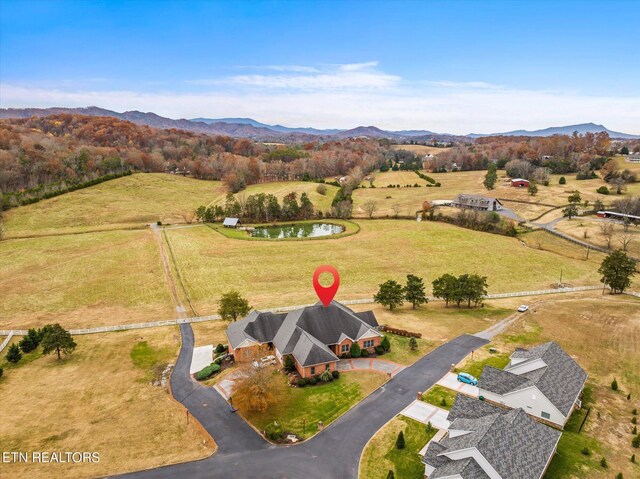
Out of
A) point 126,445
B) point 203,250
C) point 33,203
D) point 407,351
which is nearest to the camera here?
point 126,445

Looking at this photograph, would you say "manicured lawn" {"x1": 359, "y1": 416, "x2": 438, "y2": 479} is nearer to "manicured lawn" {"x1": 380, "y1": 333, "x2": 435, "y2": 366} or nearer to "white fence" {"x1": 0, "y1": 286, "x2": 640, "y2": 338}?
"manicured lawn" {"x1": 380, "y1": 333, "x2": 435, "y2": 366}

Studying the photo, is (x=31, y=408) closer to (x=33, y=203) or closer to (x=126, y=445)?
(x=126, y=445)

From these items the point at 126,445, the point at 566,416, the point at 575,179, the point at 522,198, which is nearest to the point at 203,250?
the point at 126,445

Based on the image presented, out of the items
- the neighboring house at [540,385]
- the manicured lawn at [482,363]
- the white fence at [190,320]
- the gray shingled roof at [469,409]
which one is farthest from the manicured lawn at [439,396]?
the white fence at [190,320]

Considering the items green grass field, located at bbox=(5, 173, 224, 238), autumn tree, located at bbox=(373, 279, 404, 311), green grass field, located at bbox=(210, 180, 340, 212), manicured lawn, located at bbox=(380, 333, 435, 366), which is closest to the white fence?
autumn tree, located at bbox=(373, 279, 404, 311)

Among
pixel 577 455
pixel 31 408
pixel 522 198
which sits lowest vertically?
pixel 31 408

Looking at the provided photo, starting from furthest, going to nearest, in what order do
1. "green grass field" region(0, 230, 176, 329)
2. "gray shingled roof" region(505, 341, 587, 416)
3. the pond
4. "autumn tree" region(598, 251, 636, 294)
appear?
1. the pond
2. "autumn tree" region(598, 251, 636, 294)
3. "green grass field" region(0, 230, 176, 329)
4. "gray shingled roof" region(505, 341, 587, 416)
